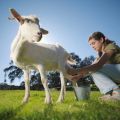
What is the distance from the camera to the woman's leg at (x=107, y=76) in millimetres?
7586

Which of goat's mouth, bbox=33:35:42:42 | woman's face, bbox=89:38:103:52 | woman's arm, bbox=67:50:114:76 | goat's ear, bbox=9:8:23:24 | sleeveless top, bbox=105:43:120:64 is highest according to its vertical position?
goat's ear, bbox=9:8:23:24

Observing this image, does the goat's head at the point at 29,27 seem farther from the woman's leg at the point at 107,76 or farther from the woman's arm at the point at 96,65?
the woman's leg at the point at 107,76

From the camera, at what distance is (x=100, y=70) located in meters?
7.80

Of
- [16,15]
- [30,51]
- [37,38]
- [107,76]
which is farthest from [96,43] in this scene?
[16,15]

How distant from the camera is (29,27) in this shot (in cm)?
868

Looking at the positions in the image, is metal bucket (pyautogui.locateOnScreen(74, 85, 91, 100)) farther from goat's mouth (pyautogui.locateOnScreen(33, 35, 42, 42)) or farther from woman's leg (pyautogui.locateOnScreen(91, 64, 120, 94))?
goat's mouth (pyautogui.locateOnScreen(33, 35, 42, 42))

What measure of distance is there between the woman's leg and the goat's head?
5.93 ft

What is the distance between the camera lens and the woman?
293 inches

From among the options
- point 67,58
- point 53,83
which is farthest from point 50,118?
point 53,83

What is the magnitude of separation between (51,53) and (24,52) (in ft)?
3.10

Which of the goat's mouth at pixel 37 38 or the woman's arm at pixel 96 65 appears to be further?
the goat's mouth at pixel 37 38

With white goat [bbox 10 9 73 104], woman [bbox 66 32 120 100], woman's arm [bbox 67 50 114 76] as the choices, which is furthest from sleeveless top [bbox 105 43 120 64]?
white goat [bbox 10 9 73 104]

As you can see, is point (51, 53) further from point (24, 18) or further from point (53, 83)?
point (53, 83)

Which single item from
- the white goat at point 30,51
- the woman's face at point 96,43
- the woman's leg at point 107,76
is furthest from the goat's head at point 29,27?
the woman's leg at point 107,76
